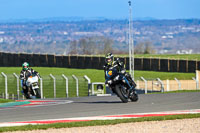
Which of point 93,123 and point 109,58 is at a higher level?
point 109,58

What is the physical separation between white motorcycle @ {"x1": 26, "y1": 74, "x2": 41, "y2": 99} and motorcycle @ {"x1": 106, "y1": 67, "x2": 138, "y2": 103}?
6961 mm

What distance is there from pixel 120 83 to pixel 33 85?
7.45 metres

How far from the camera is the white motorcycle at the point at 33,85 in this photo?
24519 mm

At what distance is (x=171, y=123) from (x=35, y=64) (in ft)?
238

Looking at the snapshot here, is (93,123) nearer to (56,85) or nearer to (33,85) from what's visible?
(33,85)

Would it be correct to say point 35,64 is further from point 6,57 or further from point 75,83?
point 75,83

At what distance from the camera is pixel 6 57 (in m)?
87.8

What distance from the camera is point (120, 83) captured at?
1809 centimetres

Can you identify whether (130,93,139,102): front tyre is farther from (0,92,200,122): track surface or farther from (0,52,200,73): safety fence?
(0,52,200,73): safety fence

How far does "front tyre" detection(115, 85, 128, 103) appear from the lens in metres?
18.0

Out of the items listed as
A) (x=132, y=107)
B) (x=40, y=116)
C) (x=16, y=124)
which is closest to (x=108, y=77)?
(x=132, y=107)

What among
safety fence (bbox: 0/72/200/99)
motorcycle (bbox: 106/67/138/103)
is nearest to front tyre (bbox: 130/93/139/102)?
motorcycle (bbox: 106/67/138/103)

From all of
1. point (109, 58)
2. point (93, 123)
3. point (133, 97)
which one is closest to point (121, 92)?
point (133, 97)

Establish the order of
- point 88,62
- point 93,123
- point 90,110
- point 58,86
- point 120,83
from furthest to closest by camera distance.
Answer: point 88,62
point 58,86
point 120,83
point 90,110
point 93,123
